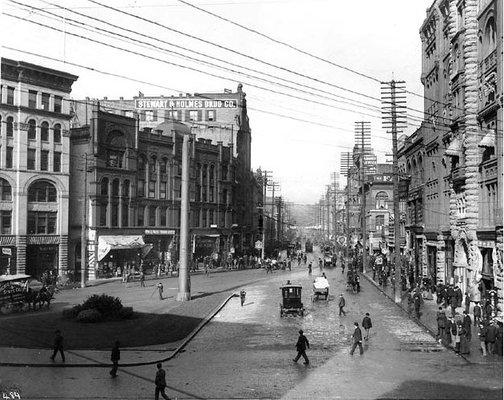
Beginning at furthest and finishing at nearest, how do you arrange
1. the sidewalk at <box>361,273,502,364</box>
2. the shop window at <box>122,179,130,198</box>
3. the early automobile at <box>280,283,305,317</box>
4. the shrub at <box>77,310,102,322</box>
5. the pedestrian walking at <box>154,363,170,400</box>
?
the shop window at <box>122,179,130,198</box>
the early automobile at <box>280,283,305,317</box>
the shrub at <box>77,310,102,322</box>
the sidewalk at <box>361,273,502,364</box>
the pedestrian walking at <box>154,363,170,400</box>

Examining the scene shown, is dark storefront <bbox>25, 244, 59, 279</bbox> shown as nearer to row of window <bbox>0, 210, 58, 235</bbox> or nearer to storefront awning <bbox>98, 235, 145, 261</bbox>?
row of window <bbox>0, 210, 58, 235</bbox>

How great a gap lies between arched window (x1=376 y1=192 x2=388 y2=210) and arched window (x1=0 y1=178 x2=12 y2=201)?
58972mm

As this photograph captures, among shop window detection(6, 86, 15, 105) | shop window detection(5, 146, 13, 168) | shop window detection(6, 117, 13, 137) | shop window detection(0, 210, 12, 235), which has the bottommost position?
shop window detection(0, 210, 12, 235)

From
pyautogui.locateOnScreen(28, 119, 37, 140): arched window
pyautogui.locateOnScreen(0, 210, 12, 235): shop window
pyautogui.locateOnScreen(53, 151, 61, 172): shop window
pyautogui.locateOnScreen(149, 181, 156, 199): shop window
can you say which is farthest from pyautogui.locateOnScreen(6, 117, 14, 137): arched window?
pyautogui.locateOnScreen(149, 181, 156, 199): shop window

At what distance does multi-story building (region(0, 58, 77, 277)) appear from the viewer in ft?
169

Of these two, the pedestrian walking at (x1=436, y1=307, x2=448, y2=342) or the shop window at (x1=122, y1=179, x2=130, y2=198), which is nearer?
the pedestrian walking at (x1=436, y1=307, x2=448, y2=342)

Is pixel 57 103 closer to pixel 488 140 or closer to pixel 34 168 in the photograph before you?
pixel 34 168

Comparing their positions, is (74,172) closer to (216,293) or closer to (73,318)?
(216,293)

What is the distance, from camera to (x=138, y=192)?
222 ft

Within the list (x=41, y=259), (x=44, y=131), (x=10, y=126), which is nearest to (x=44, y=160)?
(x=44, y=131)

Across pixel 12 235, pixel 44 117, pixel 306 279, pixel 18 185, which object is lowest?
pixel 306 279

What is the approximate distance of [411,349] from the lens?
23875mm

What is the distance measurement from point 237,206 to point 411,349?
224 ft

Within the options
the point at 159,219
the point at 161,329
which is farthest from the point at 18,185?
the point at 161,329
